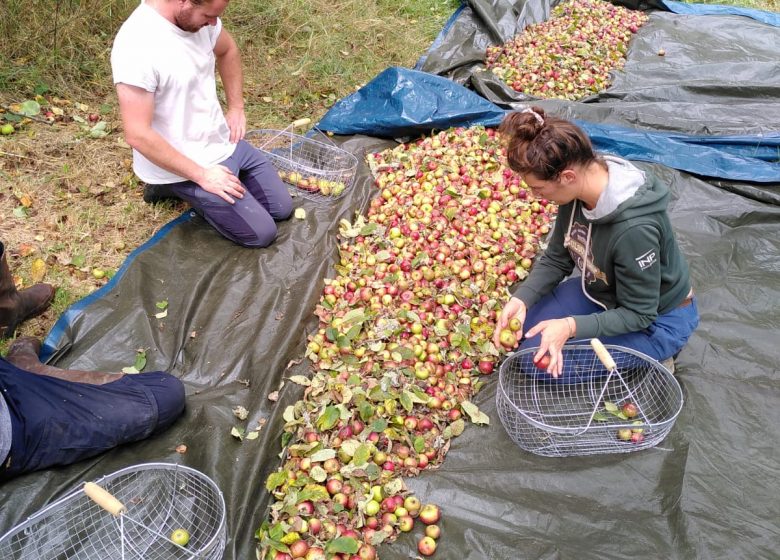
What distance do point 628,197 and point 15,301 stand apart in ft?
11.0

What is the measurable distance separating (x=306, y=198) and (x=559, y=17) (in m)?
5.02

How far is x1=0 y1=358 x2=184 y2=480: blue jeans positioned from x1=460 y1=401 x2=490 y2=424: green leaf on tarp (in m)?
1.45

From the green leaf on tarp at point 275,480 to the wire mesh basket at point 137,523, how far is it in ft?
0.74

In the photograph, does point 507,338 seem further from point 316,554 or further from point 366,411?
point 316,554

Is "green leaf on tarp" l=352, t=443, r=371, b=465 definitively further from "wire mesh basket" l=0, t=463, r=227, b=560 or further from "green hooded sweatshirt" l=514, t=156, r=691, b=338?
"green hooded sweatshirt" l=514, t=156, r=691, b=338

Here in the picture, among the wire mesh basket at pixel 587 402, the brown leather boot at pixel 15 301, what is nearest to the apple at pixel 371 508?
the wire mesh basket at pixel 587 402

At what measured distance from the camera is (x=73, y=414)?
2432 mm

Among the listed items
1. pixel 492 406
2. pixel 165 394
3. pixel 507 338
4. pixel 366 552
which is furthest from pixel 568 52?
pixel 366 552

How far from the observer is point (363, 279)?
3.50 metres

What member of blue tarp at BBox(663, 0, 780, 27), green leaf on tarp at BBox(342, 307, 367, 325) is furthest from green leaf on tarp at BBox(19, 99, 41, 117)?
blue tarp at BBox(663, 0, 780, 27)

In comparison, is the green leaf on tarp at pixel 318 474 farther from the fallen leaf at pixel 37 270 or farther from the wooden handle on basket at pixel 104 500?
the fallen leaf at pixel 37 270

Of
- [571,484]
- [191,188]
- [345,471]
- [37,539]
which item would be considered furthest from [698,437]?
[191,188]

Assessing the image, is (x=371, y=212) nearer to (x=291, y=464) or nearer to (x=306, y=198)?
(x=306, y=198)

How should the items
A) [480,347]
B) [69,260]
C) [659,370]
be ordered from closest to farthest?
[659,370] → [480,347] → [69,260]
